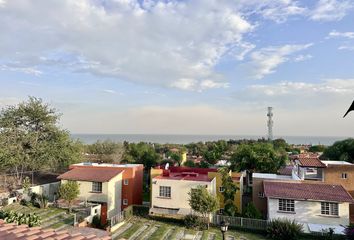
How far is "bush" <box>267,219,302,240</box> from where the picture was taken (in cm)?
2255

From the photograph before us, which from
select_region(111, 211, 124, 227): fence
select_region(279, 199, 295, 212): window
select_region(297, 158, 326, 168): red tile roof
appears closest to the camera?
select_region(111, 211, 124, 227): fence

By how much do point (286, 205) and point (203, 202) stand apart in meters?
7.87

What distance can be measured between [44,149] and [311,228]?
3190 cm

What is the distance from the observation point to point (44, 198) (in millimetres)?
28672

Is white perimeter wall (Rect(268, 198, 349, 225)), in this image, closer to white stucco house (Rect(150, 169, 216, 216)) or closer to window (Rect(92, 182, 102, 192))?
white stucco house (Rect(150, 169, 216, 216))

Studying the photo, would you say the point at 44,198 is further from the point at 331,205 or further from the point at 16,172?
the point at 331,205

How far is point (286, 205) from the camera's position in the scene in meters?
26.1

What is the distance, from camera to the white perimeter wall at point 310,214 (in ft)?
81.4

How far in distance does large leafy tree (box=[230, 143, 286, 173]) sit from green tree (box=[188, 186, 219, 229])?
21.8m

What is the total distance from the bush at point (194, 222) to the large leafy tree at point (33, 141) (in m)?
20.9

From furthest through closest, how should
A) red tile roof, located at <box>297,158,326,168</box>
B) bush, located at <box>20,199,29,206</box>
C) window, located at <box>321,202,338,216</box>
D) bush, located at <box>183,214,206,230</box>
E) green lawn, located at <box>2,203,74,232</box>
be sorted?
red tile roof, located at <box>297,158,326,168</box>
bush, located at <box>20,199,29,206</box>
bush, located at <box>183,214,206,230</box>
window, located at <box>321,202,338,216</box>
green lawn, located at <box>2,203,74,232</box>

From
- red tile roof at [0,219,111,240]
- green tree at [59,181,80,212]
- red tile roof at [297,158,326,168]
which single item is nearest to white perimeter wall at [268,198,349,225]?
red tile roof at [297,158,326,168]

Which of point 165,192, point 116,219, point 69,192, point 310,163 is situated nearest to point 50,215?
point 69,192

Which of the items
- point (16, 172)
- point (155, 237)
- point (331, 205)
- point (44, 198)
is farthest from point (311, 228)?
point (16, 172)
